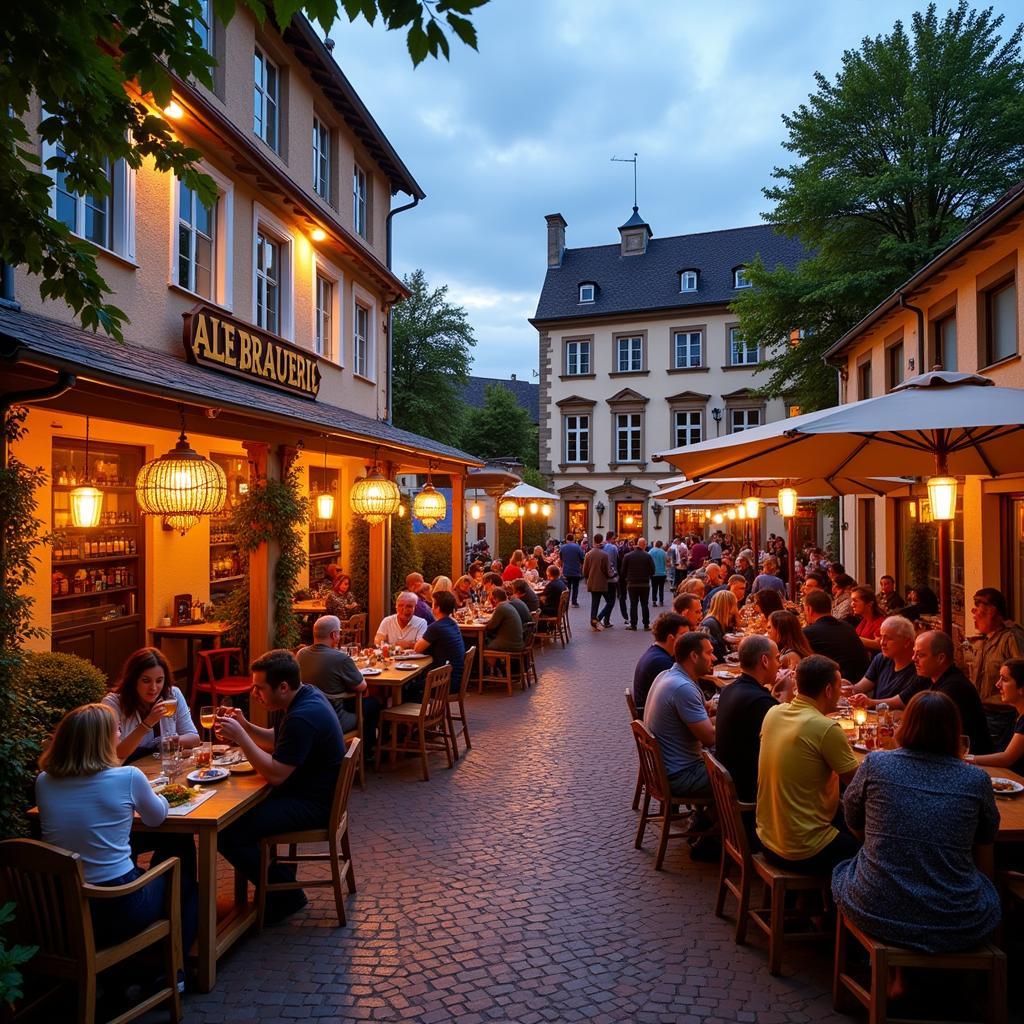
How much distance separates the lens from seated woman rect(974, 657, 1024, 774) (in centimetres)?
449

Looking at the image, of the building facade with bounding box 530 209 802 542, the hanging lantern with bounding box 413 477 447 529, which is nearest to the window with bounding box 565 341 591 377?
the building facade with bounding box 530 209 802 542

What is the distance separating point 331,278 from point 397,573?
5.50 m

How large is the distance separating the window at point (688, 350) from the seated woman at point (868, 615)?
26410 mm

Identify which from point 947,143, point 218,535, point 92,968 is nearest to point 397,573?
point 218,535

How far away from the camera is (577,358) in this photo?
3625cm

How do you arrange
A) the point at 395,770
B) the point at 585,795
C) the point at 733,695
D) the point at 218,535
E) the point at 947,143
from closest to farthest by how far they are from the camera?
the point at 733,695, the point at 585,795, the point at 395,770, the point at 218,535, the point at 947,143

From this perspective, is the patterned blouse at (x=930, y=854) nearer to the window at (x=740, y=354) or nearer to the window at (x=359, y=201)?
the window at (x=359, y=201)

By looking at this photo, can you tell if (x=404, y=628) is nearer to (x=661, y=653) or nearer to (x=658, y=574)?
(x=661, y=653)

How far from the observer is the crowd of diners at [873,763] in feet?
10.7

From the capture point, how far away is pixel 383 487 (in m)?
10.3

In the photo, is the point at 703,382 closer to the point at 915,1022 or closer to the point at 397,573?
the point at 397,573

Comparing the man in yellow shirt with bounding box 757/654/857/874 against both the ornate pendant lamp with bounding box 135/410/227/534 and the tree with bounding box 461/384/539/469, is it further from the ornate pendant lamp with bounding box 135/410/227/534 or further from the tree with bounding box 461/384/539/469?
the tree with bounding box 461/384/539/469

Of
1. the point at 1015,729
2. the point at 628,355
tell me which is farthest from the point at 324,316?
the point at 628,355

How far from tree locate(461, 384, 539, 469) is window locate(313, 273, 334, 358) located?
108 feet
